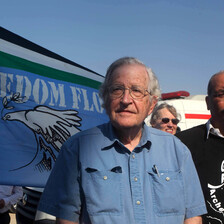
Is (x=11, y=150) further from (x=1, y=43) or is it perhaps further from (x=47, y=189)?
(x=47, y=189)

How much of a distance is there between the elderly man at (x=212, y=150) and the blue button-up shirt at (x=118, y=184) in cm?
50

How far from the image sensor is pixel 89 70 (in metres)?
3.86

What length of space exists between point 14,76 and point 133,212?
1985mm

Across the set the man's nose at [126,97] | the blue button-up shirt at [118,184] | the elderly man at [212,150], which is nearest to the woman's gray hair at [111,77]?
the man's nose at [126,97]

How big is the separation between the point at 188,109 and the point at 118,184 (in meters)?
7.09

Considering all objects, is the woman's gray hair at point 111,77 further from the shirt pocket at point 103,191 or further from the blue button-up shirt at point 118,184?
the shirt pocket at point 103,191

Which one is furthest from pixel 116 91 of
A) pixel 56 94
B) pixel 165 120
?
pixel 165 120

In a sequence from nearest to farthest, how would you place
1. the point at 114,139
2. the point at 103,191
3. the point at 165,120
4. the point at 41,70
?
the point at 103,191, the point at 114,139, the point at 41,70, the point at 165,120

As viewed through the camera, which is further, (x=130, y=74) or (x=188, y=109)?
(x=188, y=109)

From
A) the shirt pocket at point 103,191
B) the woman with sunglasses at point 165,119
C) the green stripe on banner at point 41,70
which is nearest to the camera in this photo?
the shirt pocket at point 103,191

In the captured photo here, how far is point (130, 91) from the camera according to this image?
1.72 meters

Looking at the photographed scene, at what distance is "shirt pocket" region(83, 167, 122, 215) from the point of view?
4.96ft

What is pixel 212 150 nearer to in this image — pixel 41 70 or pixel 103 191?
pixel 103 191

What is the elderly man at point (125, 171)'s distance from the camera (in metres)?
1.54
